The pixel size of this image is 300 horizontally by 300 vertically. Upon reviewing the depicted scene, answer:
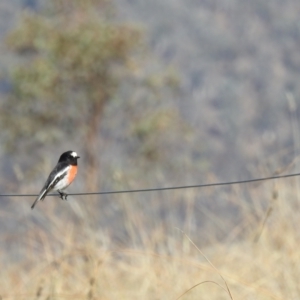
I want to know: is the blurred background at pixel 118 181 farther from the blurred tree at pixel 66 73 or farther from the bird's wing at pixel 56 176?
the bird's wing at pixel 56 176

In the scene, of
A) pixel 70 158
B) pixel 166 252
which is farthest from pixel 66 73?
pixel 70 158

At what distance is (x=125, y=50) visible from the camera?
62.4 ft

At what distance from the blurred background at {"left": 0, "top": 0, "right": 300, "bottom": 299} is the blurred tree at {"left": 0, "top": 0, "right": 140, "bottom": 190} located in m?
0.04

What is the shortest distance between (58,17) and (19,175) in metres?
15.5

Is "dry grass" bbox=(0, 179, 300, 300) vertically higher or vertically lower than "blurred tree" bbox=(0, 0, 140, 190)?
lower

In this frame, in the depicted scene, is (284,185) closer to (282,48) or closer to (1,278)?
(1,278)

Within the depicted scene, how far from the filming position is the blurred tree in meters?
18.4

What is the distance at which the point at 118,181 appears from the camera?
5125 mm

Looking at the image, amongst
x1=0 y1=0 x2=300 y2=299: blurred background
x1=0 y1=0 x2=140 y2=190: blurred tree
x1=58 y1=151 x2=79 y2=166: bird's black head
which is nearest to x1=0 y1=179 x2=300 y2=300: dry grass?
x1=0 y1=0 x2=300 y2=299: blurred background

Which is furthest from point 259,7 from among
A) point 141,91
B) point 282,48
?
point 141,91

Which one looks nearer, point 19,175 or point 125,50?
point 19,175

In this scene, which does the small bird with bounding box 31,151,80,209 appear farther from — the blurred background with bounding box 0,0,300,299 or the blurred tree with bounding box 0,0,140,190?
the blurred tree with bounding box 0,0,140,190

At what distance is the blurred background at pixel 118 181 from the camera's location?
17.4ft

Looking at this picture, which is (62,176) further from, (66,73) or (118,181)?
(66,73)
